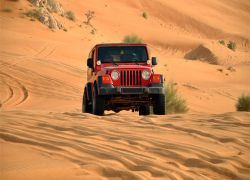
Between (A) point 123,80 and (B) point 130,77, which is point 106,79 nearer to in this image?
(A) point 123,80

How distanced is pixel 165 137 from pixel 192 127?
3.88 feet

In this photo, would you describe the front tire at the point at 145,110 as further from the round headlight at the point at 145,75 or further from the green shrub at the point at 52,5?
the green shrub at the point at 52,5

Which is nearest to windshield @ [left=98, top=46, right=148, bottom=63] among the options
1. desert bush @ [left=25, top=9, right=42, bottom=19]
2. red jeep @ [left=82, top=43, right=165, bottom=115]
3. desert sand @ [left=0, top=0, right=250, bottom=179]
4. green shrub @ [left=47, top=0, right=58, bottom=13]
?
red jeep @ [left=82, top=43, right=165, bottom=115]

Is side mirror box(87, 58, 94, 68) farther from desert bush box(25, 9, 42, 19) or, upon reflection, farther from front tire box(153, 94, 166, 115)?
desert bush box(25, 9, 42, 19)

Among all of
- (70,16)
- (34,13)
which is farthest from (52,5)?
(34,13)

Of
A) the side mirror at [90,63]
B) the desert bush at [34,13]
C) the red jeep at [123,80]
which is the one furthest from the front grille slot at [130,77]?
the desert bush at [34,13]

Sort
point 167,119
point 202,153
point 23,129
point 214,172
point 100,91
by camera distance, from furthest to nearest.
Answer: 1. point 100,91
2. point 167,119
3. point 23,129
4. point 202,153
5. point 214,172

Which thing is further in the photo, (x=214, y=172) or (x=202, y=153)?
(x=202, y=153)

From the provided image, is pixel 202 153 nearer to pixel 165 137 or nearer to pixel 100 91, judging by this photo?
pixel 165 137

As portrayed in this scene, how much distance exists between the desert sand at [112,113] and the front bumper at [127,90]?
1.61ft

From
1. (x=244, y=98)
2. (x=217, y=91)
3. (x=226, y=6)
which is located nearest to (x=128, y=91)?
(x=244, y=98)

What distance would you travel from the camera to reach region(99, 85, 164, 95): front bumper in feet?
40.0

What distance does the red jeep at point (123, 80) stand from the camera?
1237 cm

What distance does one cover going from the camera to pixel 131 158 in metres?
7.02
